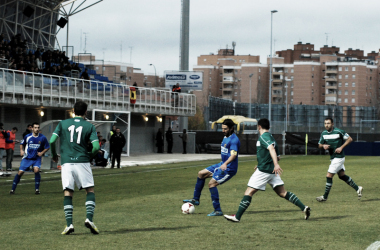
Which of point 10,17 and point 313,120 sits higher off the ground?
point 10,17

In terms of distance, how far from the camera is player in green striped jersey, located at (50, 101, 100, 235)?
8312mm

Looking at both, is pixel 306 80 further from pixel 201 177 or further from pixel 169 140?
pixel 201 177

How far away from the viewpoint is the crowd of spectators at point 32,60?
34.2 metres

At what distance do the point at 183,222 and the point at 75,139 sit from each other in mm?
2508

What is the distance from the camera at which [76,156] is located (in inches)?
328

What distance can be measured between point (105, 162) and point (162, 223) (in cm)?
1804

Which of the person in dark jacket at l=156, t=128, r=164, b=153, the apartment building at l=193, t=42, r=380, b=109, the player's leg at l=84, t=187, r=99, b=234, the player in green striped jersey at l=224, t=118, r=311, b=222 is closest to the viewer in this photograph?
the player's leg at l=84, t=187, r=99, b=234

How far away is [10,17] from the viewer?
4475cm

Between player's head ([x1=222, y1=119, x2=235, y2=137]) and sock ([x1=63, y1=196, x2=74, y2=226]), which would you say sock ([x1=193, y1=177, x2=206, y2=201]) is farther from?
sock ([x1=63, y1=196, x2=74, y2=226])

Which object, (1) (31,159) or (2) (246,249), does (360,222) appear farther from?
(1) (31,159)

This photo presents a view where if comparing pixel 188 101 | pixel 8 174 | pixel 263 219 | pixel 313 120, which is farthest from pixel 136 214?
pixel 313 120

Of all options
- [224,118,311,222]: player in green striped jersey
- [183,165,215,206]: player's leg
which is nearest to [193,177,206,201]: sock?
[183,165,215,206]: player's leg

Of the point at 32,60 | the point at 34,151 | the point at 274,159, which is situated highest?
the point at 32,60

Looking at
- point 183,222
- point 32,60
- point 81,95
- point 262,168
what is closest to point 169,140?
point 81,95
